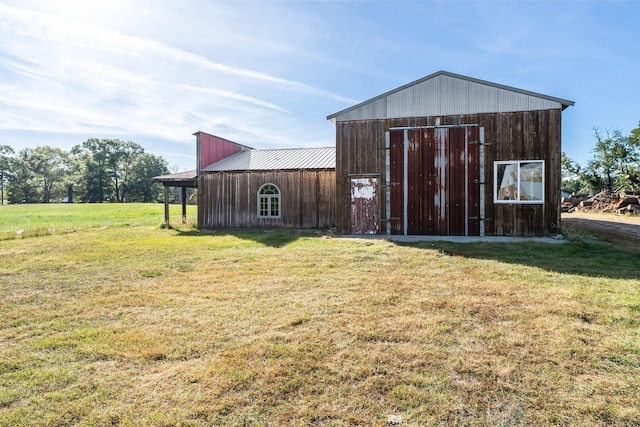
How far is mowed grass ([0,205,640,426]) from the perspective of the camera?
2.49 m

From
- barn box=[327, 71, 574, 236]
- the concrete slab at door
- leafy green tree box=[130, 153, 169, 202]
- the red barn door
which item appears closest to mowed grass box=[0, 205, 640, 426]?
barn box=[327, 71, 574, 236]

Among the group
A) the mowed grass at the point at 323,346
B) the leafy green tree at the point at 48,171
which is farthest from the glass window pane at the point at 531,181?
the leafy green tree at the point at 48,171

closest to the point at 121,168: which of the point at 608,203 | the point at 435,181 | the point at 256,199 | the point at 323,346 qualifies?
the point at 256,199

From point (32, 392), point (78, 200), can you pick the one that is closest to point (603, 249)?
point (32, 392)

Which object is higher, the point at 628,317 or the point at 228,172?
the point at 228,172

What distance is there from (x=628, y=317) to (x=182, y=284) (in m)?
5.83

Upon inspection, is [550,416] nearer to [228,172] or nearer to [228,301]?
[228,301]

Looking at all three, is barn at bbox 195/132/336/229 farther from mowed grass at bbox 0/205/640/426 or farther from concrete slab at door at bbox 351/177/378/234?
mowed grass at bbox 0/205/640/426

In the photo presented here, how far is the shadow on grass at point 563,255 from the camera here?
260 inches

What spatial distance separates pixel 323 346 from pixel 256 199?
13378 mm

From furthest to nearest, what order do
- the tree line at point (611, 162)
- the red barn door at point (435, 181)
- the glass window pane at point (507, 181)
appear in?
the tree line at point (611, 162)
the red barn door at point (435, 181)
the glass window pane at point (507, 181)

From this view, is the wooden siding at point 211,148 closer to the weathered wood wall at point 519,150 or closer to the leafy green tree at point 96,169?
the weathered wood wall at point 519,150

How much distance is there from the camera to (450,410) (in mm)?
2469

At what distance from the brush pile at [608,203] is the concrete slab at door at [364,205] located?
18.0 m
